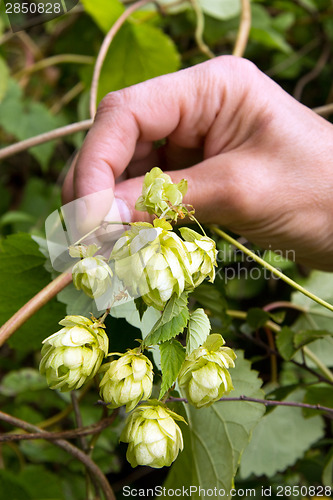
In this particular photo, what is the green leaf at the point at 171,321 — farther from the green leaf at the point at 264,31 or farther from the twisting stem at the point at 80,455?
the green leaf at the point at 264,31

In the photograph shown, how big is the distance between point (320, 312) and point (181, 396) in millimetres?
403

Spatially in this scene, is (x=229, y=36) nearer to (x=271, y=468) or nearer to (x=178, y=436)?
(x=271, y=468)

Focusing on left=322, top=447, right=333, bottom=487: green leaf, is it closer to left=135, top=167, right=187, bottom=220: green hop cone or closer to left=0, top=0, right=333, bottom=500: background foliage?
left=0, top=0, right=333, bottom=500: background foliage

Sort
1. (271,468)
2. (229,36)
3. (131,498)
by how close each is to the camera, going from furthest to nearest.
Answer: (229,36) → (131,498) → (271,468)

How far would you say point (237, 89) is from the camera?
572 mm

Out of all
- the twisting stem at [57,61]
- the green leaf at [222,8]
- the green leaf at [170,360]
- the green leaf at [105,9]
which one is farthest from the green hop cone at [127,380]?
the twisting stem at [57,61]

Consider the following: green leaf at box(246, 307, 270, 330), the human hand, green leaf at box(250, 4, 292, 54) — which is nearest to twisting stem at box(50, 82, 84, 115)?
green leaf at box(250, 4, 292, 54)

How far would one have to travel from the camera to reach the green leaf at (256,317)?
0.63 m

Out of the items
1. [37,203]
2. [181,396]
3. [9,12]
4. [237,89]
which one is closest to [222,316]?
[181,396]

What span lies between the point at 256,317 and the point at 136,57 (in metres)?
0.51

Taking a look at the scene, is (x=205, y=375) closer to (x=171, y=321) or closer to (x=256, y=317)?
(x=171, y=321)

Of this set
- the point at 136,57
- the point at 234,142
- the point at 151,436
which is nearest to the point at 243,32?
the point at 136,57

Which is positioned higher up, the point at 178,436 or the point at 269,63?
the point at 269,63

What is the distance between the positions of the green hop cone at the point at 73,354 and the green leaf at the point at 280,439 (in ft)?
1.54
